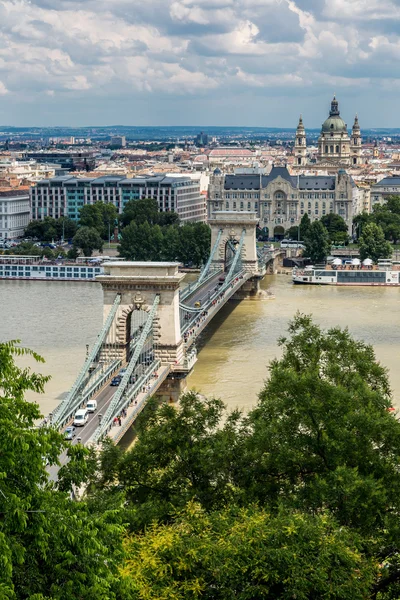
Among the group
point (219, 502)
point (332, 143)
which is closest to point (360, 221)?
point (332, 143)

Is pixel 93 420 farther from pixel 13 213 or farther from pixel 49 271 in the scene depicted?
pixel 13 213

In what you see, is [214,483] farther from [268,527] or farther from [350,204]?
[350,204]

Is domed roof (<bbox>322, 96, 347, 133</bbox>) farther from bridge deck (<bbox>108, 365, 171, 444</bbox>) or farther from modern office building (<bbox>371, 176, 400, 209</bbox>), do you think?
bridge deck (<bbox>108, 365, 171, 444</bbox>)

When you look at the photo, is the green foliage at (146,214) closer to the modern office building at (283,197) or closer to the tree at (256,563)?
the modern office building at (283,197)

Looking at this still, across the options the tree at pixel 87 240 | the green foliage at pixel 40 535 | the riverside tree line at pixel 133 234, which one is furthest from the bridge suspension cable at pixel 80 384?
the tree at pixel 87 240

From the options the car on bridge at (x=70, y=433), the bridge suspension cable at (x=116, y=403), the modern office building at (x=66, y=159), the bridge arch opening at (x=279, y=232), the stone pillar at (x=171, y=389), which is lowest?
the bridge arch opening at (x=279, y=232)

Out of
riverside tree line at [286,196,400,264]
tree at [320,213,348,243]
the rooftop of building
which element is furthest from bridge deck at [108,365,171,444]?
the rooftop of building

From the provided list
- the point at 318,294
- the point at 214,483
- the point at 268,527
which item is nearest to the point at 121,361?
the point at 214,483
